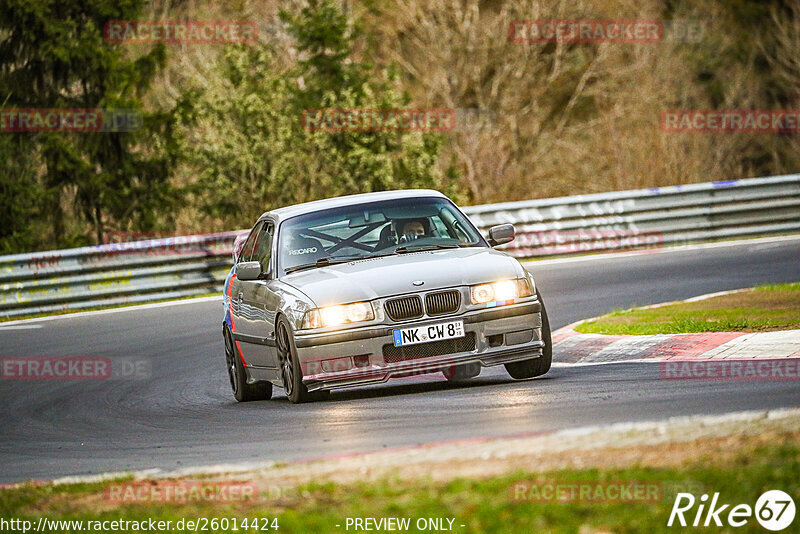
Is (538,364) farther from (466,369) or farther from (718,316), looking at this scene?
(718,316)

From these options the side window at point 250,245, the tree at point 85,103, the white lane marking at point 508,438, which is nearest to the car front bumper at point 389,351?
the white lane marking at point 508,438

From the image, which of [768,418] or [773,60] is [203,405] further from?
[773,60]

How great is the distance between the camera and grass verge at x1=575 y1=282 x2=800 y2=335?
12.0m

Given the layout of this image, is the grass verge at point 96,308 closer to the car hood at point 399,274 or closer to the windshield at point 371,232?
the windshield at point 371,232

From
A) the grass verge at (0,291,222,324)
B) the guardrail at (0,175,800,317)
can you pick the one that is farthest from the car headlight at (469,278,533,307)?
the guardrail at (0,175,800,317)

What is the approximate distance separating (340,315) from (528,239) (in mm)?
12221

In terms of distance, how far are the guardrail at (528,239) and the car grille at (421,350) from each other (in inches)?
436

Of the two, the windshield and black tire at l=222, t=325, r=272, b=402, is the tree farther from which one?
the windshield

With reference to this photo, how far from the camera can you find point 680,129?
3972 cm

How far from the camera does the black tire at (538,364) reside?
10203 millimetres

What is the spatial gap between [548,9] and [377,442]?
3485 cm

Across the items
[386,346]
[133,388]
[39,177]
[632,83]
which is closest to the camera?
Answer: [386,346]

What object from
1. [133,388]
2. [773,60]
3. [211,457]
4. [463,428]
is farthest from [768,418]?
[773,60]

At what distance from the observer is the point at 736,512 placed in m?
5.02
